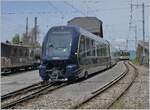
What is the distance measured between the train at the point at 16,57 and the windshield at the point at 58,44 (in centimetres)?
1145

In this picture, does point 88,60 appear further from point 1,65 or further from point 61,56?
point 1,65

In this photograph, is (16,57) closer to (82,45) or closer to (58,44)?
(82,45)

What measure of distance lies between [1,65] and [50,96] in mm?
17385

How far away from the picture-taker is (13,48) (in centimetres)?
3812

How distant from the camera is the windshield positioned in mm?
23047

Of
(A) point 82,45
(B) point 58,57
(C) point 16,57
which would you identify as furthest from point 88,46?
(C) point 16,57

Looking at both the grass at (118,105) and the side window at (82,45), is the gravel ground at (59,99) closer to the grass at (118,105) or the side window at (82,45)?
the grass at (118,105)

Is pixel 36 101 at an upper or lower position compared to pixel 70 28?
lower

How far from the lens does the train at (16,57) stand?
116 feet

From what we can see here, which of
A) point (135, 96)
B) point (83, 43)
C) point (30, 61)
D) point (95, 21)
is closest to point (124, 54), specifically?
point (95, 21)

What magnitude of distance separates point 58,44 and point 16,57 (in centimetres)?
1602

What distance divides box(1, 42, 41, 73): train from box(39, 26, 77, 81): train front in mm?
11464

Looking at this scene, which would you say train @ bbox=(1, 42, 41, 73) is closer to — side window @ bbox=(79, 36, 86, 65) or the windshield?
side window @ bbox=(79, 36, 86, 65)

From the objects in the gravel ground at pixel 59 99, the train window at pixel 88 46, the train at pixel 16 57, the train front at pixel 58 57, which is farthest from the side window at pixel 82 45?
the train at pixel 16 57
